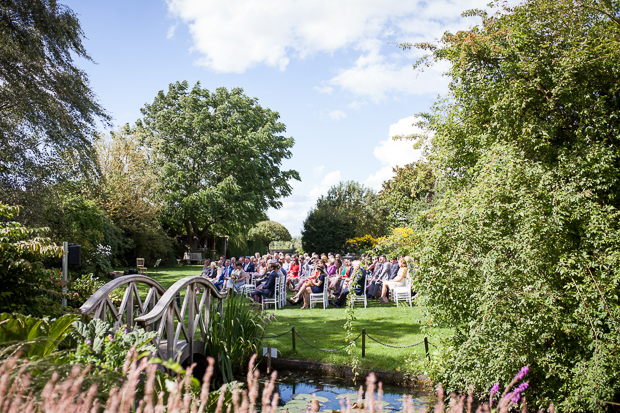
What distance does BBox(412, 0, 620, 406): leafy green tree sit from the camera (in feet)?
15.4

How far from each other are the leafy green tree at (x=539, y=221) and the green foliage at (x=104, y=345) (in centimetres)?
344

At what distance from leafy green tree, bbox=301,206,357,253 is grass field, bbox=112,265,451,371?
29.0 metres

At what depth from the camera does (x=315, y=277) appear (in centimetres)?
1328

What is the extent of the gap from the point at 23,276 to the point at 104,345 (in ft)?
10.8

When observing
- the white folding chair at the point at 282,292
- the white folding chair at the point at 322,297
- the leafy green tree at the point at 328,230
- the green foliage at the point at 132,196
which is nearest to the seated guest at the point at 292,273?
the white folding chair at the point at 282,292

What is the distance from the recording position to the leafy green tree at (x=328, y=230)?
42.5 m

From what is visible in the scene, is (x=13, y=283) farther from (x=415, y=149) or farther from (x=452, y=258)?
(x=415, y=149)

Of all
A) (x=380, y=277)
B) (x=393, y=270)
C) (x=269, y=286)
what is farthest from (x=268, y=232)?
(x=269, y=286)

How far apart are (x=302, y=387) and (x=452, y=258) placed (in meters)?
3.55

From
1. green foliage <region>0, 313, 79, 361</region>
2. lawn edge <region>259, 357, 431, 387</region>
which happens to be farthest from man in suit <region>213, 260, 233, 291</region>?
green foliage <region>0, 313, 79, 361</region>

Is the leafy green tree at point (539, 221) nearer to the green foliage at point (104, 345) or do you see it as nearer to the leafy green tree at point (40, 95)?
the green foliage at point (104, 345)

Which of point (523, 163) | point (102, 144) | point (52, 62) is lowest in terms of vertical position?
point (523, 163)

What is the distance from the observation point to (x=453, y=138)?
21.0 ft

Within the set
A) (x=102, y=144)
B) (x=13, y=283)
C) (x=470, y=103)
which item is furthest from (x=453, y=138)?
(x=102, y=144)
